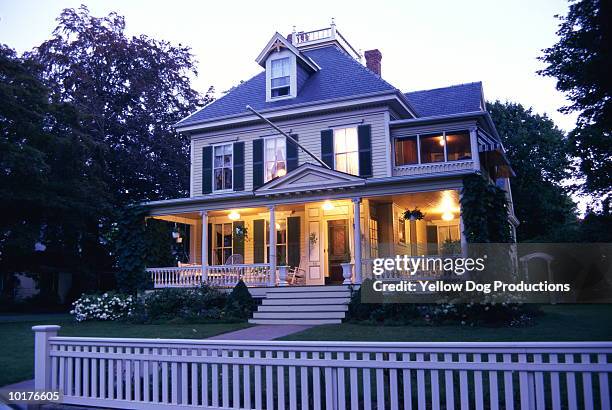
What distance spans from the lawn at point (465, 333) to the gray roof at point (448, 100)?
9.04 meters

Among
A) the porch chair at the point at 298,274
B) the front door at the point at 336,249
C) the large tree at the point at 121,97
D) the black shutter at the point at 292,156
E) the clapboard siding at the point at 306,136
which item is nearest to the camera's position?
the porch chair at the point at 298,274

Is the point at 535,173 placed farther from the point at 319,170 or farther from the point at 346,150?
the point at 319,170

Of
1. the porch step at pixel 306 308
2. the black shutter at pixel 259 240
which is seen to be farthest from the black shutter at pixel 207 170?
the porch step at pixel 306 308

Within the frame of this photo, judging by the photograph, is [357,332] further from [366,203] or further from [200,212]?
[200,212]

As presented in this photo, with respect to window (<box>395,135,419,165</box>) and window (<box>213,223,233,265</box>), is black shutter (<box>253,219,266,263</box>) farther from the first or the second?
window (<box>395,135,419,165</box>)

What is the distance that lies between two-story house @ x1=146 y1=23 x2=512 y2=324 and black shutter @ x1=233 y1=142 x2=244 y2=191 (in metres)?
0.04

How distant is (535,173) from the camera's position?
33625 mm

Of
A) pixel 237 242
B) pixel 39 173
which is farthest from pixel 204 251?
pixel 39 173

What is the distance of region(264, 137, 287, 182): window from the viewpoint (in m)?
18.8

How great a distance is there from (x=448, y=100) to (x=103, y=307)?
1396cm

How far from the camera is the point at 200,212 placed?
17.8m

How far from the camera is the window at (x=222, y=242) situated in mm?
19656

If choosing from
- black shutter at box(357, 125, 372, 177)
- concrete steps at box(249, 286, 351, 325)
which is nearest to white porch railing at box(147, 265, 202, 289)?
concrete steps at box(249, 286, 351, 325)

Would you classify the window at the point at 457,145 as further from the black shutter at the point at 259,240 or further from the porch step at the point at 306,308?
the black shutter at the point at 259,240
